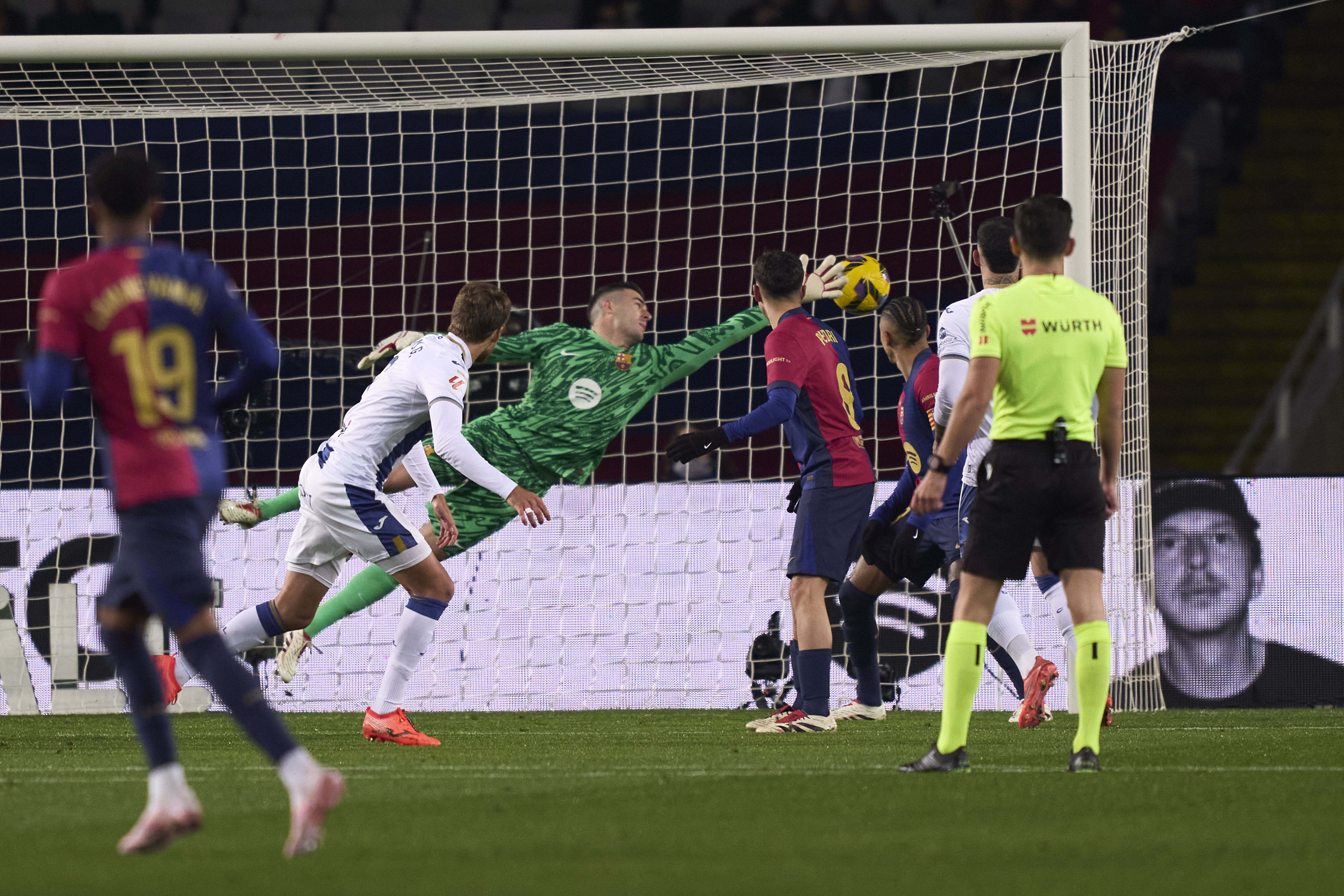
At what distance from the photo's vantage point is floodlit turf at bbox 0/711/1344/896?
11.0ft

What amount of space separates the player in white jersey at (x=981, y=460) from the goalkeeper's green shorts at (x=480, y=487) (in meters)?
2.15

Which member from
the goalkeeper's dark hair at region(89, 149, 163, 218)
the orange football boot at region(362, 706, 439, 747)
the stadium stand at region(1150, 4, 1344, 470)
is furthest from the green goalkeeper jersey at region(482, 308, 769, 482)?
the stadium stand at region(1150, 4, 1344, 470)

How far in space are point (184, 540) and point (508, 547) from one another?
6.12m

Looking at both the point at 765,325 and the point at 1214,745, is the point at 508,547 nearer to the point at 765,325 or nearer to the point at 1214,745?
the point at 765,325

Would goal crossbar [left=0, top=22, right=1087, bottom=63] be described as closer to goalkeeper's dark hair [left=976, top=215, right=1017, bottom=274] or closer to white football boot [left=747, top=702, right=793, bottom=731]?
goalkeeper's dark hair [left=976, top=215, right=1017, bottom=274]

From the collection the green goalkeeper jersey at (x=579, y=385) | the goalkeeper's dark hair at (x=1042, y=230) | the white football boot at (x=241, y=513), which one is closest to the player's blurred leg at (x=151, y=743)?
the goalkeeper's dark hair at (x=1042, y=230)

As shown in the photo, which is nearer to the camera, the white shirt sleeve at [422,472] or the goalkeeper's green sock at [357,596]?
the white shirt sleeve at [422,472]

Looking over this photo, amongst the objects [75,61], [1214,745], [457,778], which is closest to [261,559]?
[75,61]

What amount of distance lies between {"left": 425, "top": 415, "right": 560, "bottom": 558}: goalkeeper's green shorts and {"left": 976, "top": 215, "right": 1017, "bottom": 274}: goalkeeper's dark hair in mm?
2534

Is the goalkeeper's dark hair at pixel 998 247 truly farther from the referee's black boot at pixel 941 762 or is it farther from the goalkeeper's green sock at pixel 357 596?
the goalkeeper's green sock at pixel 357 596

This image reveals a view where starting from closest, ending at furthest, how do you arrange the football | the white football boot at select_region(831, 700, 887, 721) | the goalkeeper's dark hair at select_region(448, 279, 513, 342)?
the goalkeeper's dark hair at select_region(448, 279, 513, 342)
the football
the white football boot at select_region(831, 700, 887, 721)

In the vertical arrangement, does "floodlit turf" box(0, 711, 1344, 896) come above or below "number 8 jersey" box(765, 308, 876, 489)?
below

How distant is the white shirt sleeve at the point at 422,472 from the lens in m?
7.17

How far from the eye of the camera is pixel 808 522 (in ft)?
24.4
